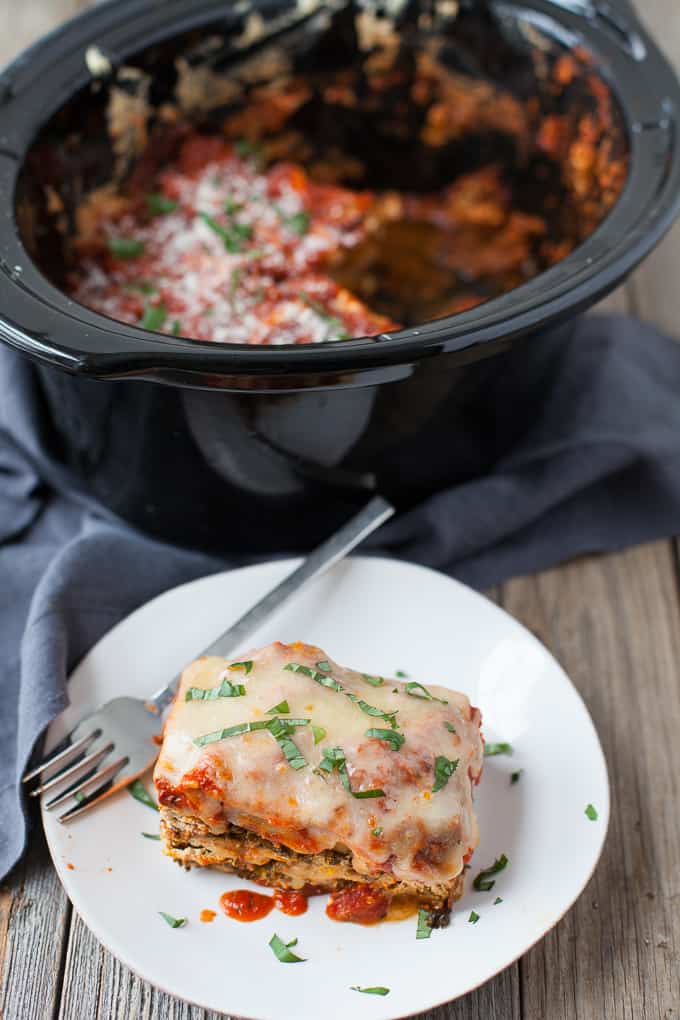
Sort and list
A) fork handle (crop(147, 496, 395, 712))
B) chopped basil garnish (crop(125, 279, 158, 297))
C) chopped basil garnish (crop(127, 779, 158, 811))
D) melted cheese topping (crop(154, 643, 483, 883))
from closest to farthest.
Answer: melted cheese topping (crop(154, 643, 483, 883))
chopped basil garnish (crop(127, 779, 158, 811))
fork handle (crop(147, 496, 395, 712))
chopped basil garnish (crop(125, 279, 158, 297))

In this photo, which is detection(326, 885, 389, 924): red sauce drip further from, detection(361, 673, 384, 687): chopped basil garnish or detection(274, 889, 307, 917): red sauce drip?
detection(361, 673, 384, 687): chopped basil garnish

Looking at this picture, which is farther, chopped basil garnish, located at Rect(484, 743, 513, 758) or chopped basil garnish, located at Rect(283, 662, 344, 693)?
chopped basil garnish, located at Rect(484, 743, 513, 758)

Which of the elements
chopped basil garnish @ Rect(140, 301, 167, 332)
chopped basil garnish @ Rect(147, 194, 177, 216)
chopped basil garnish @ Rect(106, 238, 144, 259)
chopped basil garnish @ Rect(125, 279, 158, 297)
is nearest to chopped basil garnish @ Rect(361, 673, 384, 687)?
chopped basil garnish @ Rect(140, 301, 167, 332)

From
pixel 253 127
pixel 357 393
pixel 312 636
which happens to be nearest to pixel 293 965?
pixel 312 636

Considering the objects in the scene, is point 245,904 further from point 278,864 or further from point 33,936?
point 33,936

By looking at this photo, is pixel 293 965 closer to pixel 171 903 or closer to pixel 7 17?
pixel 171 903

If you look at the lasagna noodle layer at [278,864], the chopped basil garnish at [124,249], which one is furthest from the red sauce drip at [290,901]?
the chopped basil garnish at [124,249]

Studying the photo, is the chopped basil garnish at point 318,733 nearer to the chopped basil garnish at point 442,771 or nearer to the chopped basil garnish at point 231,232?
the chopped basil garnish at point 442,771
